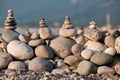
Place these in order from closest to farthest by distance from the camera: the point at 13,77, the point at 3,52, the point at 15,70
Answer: the point at 13,77 < the point at 15,70 < the point at 3,52

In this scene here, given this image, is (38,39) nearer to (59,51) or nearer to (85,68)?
(59,51)

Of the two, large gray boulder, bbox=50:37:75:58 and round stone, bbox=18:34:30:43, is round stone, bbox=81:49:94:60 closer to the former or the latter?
large gray boulder, bbox=50:37:75:58

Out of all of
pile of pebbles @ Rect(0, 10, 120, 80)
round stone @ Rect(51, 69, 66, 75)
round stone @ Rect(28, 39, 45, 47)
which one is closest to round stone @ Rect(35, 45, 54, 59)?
pile of pebbles @ Rect(0, 10, 120, 80)

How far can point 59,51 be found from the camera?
11523 millimetres

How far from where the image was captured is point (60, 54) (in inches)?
453

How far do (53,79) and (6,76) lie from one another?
1.01 metres

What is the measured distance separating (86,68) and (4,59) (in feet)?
6.51

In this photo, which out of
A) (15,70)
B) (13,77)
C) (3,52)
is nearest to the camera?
(13,77)

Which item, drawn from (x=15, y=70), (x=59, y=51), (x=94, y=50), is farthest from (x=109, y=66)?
(x=15, y=70)

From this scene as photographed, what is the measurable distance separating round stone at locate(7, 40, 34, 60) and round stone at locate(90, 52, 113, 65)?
157cm

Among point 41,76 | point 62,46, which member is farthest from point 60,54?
point 41,76

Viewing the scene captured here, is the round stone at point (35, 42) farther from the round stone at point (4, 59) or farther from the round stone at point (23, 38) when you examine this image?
the round stone at point (4, 59)

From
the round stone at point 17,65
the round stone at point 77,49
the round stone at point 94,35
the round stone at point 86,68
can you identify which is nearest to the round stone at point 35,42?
the round stone at point 17,65

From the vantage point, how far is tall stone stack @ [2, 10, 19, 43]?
38.4 feet
